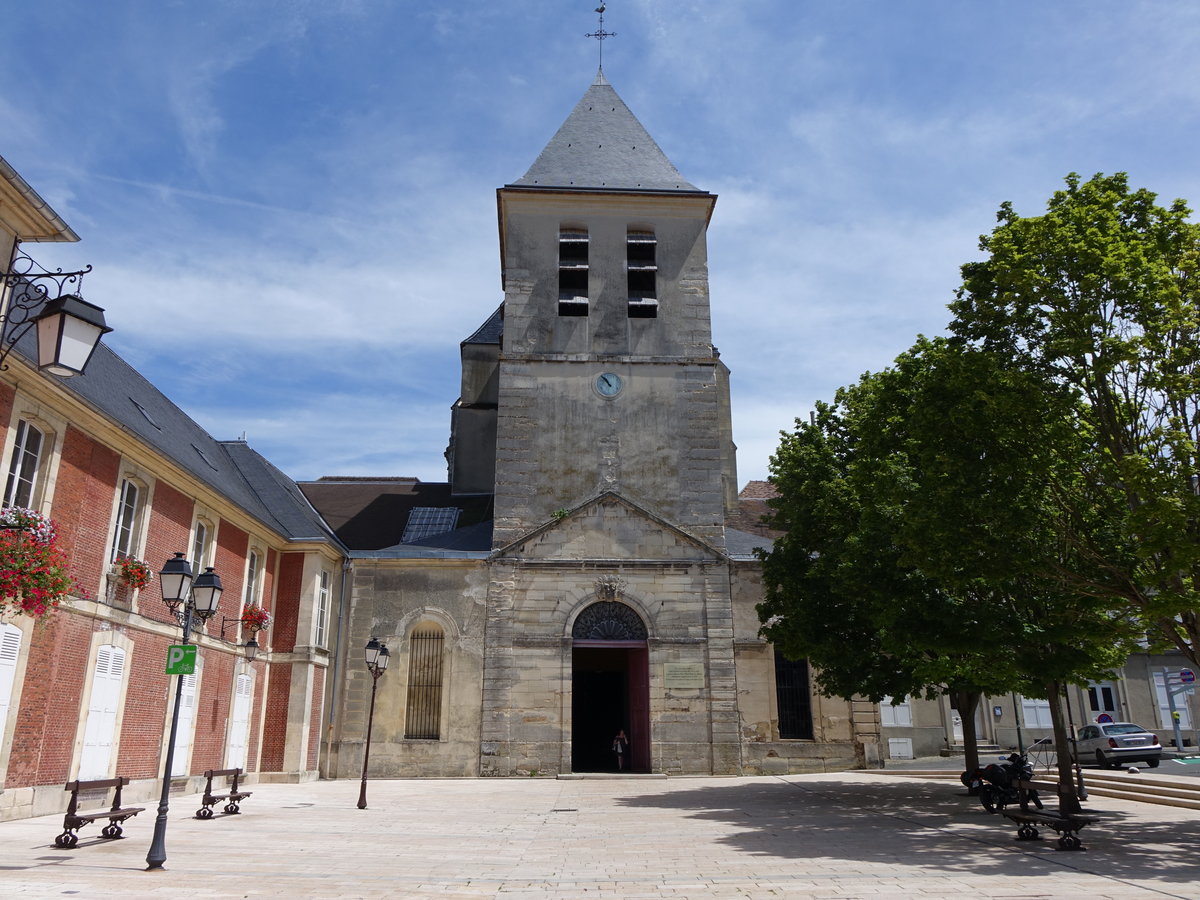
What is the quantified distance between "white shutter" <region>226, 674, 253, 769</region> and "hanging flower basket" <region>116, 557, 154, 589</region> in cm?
537

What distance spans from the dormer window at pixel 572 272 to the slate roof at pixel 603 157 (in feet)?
5.29

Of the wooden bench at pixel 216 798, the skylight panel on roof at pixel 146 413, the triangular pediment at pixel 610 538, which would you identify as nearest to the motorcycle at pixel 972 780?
the triangular pediment at pixel 610 538

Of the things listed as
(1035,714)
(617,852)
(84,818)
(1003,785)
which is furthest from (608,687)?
(84,818)

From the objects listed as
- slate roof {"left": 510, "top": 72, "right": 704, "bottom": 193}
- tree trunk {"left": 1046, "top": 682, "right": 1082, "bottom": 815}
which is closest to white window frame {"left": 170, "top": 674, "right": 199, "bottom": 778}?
tree trunk {"left": 1046, "top": 682, "right": 1082, "bottom": 815}

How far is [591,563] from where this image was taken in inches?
912

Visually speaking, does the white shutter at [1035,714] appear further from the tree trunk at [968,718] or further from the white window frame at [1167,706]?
the tree trunk at [968,718]

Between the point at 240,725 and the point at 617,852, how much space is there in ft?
41.9

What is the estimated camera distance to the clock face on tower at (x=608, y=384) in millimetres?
25156

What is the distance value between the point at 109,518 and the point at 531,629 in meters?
10.9

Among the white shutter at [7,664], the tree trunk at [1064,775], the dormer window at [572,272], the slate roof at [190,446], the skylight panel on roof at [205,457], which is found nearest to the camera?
the tree trunk at [1064,775]

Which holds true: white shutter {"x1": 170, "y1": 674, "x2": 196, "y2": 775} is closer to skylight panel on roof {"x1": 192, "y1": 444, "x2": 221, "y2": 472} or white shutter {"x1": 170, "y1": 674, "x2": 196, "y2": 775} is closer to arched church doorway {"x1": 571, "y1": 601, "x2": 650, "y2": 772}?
skylight panel on roof {"x1": 192, "y1": 444, "x2": 221, "y2": 472}

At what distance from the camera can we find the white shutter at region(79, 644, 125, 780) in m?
14.1

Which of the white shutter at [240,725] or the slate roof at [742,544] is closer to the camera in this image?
the white shutter at [240,725]

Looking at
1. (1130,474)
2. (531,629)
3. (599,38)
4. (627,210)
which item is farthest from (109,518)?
(599,38)
